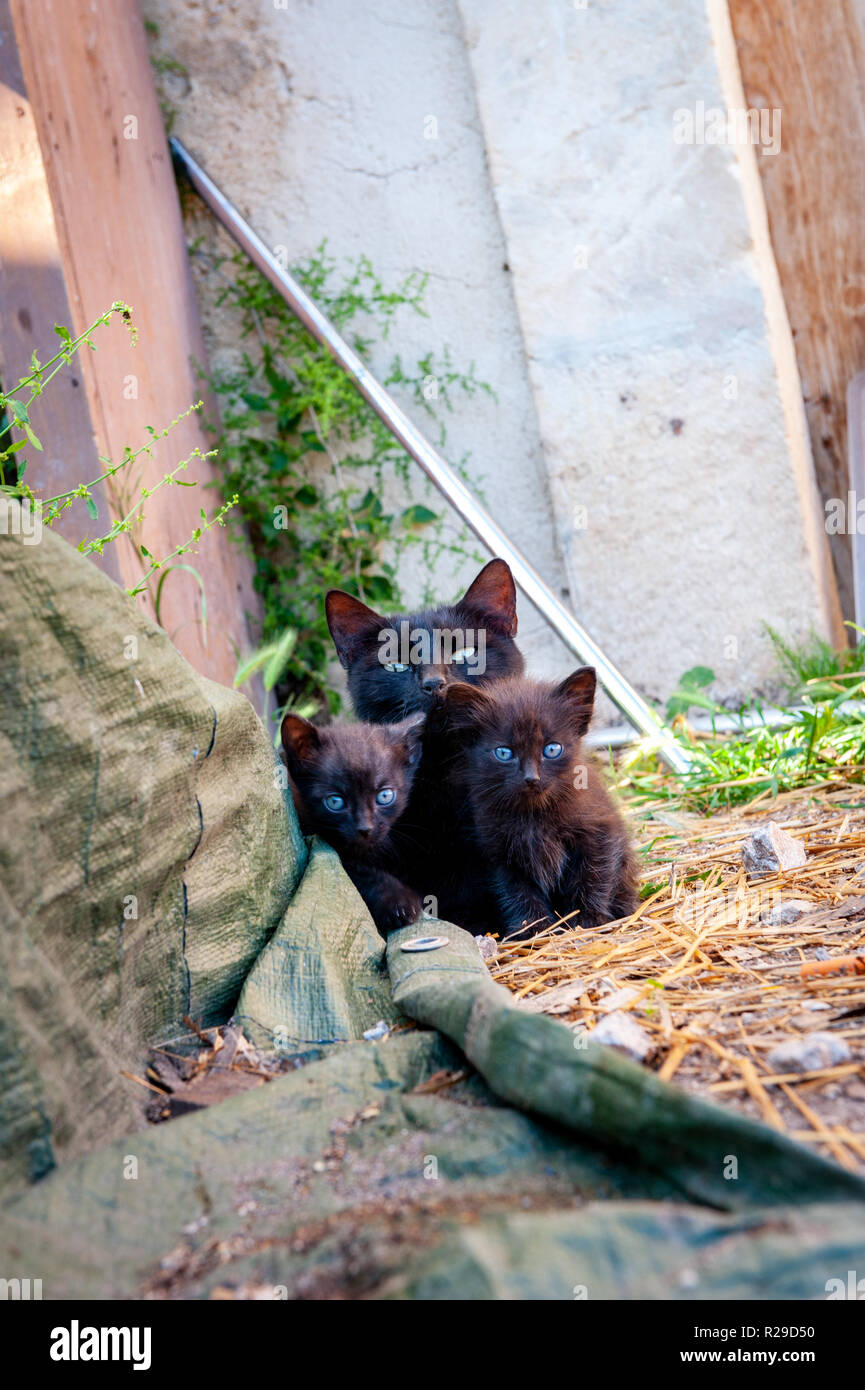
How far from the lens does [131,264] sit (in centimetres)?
407

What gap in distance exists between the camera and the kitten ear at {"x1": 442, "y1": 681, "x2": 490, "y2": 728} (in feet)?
9.23

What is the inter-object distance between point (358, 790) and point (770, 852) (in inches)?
43.1

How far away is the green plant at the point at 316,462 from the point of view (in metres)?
5.10

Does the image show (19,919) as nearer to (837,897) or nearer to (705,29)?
(837,897)

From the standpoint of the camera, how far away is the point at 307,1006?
2021 mm

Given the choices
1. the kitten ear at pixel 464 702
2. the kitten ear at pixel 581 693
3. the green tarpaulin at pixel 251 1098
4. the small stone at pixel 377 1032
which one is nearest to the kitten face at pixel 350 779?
the kitten ear at pixel 464 702

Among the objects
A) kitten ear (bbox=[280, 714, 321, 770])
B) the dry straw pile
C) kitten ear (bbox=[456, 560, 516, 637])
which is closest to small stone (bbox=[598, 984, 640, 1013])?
the dry straw pile

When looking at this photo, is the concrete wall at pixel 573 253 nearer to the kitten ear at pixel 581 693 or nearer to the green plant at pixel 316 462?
the green plant at pixel 316 462

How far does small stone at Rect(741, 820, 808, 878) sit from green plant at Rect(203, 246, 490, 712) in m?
2.59

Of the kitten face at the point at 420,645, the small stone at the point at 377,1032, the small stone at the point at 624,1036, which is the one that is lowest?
the small stone at the point at 377,1032

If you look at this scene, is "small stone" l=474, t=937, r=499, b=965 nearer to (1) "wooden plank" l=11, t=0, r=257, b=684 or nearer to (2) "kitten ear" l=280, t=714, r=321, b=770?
(2) "kitten ear" l=280, t=714, r=321, b=770

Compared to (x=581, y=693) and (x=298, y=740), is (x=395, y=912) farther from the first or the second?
(x=581, y=693)

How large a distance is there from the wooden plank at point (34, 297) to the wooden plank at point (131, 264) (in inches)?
2.2
